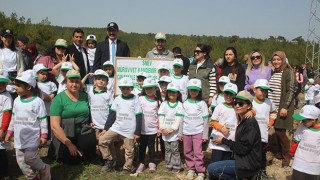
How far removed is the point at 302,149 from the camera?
181 inches

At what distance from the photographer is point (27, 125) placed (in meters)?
4.56

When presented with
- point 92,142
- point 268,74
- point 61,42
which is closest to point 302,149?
point 268,74

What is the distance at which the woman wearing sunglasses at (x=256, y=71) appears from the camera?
608 centimetres

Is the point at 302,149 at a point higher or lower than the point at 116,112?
lower

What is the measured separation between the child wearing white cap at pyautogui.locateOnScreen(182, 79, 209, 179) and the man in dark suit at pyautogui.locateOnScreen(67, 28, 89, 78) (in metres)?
2.79

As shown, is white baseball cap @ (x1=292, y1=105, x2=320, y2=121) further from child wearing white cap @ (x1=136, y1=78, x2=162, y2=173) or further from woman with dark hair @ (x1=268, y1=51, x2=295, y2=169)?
child wearing white cap @ (x1=136, y1=78, x2=162, y2=173)

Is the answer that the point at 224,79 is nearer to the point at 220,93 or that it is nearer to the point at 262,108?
the point at 220,93

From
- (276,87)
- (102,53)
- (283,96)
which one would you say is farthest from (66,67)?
(283,96)

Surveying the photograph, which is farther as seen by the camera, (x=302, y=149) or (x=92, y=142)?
(x=92, y=142)

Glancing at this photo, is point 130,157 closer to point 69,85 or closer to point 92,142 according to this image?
point 92,142

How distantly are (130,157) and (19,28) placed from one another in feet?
115

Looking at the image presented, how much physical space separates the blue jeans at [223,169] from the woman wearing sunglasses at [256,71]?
199 cm

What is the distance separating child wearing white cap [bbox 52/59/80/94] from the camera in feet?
19.8

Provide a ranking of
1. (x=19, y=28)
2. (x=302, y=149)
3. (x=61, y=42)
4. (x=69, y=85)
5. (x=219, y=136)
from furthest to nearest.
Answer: (x=19, y=28)
(x=61, y=42)
(x=69, y=85)
(x=219, y=136)
(x=302, y=149)
